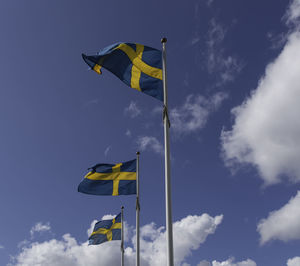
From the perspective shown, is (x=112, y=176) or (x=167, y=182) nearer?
(x=167, y=182)

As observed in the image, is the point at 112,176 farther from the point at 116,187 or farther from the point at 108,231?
the point at 108,231

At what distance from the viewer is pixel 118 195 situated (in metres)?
20.9

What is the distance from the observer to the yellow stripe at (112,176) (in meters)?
21.2

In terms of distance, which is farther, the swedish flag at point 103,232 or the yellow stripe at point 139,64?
the swedish flag at point 103,232

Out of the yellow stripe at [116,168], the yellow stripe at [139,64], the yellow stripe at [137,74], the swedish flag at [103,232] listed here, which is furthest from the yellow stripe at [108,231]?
the yellow stripe at [139,64]

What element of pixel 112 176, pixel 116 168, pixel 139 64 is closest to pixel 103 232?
pixel 112 176

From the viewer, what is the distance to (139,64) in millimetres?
14523

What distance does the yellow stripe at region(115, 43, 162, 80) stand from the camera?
46.4ft

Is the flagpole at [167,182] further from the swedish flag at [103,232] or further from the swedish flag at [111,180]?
the swedish flag at [103,232]

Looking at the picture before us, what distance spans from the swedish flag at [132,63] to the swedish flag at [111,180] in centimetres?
847

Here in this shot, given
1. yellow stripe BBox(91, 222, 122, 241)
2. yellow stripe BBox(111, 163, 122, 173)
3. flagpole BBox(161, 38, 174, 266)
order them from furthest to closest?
yellow stripe BBox(91, 222, 122, 241), yellow stripe BBox(111, 163, 122, 173), flagpole BBox(161, 38, 174, 266)

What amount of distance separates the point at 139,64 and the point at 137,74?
53 centimetres

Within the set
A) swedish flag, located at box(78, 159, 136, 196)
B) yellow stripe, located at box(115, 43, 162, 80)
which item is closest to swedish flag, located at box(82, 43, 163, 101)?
yellow stripe, located at box(115, 43, 162, 80)

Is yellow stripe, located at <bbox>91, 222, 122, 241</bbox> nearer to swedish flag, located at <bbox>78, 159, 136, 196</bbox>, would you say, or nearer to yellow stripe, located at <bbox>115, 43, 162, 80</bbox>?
swedish flag, located at <bbox>78, 159, 136, 196</bbox>
